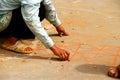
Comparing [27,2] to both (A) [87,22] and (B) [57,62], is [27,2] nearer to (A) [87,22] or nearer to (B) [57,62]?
(B) [57,62]

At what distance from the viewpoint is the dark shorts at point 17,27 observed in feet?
11.3

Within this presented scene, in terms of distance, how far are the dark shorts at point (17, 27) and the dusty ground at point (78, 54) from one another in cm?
22

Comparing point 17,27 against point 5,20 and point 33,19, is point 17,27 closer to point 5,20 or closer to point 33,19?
point 5,20

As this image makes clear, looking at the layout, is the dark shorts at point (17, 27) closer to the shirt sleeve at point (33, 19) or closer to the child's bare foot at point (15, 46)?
the child's bare foot at point (15, 46)

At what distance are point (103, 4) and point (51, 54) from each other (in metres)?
2.15

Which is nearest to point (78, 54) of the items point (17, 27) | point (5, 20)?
point (17, 27)

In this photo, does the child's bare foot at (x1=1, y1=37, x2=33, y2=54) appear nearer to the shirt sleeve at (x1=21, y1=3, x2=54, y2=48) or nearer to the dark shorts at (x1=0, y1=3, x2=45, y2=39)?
the dark shorts at (x1=0, y1=3, x2=45, y2=39)

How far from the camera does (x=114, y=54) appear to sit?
337cm

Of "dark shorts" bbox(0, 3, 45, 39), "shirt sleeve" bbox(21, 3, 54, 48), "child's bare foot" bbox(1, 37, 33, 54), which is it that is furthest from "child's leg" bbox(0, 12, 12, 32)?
"shirt sleeve" bbox(21, 3, 54, 48)

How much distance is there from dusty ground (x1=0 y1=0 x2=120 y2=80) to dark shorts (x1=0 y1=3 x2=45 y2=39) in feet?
0.72

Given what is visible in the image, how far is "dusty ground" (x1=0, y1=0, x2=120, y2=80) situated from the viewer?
2949 mm

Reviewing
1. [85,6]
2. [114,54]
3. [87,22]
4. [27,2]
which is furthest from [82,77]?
[85,6]

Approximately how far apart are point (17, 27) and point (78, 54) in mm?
719

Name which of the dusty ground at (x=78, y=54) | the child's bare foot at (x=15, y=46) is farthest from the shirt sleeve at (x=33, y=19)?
the child's bare foot at (x=15, y=46)
